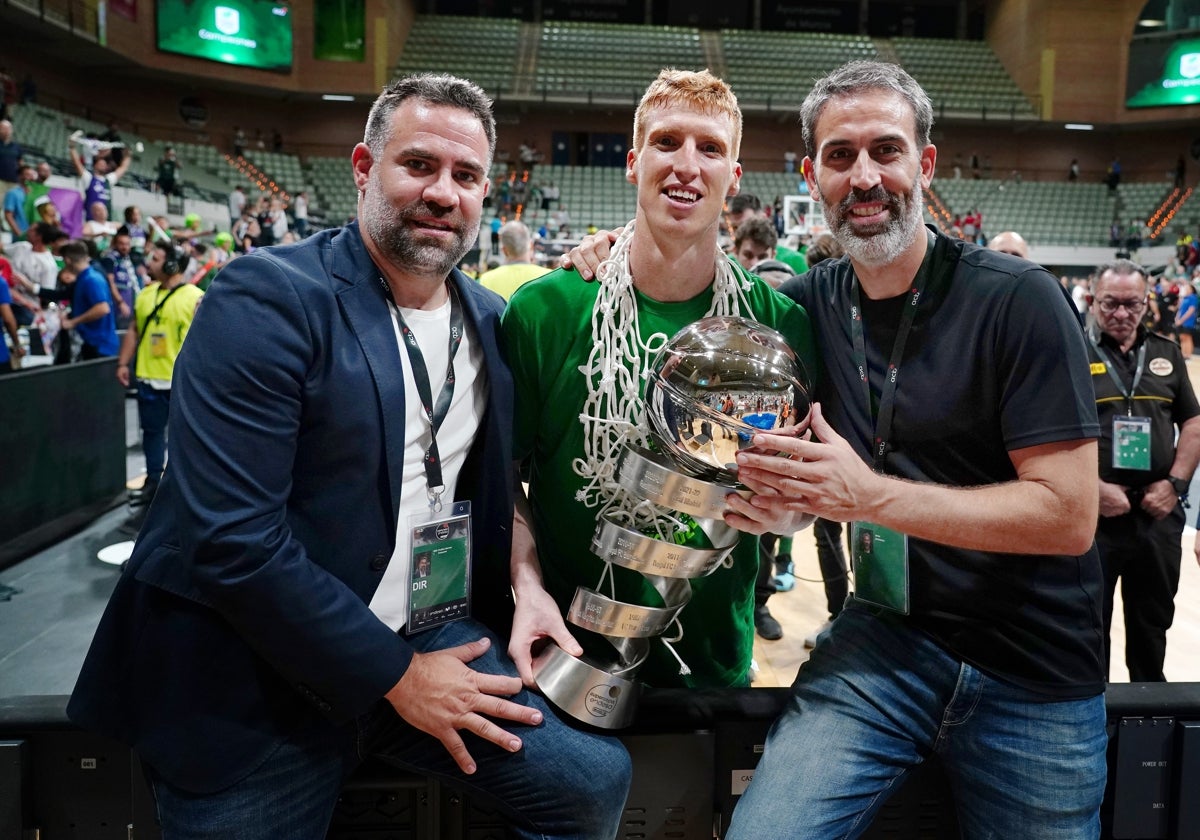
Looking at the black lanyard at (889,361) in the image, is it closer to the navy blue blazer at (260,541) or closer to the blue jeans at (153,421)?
the navy blue blazer at (260,541)

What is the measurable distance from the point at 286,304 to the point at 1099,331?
295cm

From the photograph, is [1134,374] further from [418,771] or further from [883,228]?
[418,771]

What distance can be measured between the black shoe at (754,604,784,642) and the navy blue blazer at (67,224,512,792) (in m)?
2.63

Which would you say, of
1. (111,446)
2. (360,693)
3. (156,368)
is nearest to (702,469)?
(360,693)

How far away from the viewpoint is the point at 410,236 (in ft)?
5.12

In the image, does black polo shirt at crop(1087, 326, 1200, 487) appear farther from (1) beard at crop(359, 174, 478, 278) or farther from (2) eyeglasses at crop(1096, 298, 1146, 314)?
(1) beard at crop(359, 174, 478, 278)

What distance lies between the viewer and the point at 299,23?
2194 centimetres

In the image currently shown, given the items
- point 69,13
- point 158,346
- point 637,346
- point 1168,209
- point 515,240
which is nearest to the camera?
point 637,346

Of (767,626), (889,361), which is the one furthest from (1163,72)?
(889,361)

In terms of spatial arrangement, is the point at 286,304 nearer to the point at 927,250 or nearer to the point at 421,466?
the point at 421,466

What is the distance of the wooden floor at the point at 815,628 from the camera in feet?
11.2

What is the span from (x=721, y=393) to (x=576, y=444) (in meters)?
0.53

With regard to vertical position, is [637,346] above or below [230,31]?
below

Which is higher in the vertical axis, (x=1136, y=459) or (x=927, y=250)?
(x=927, y=250)
